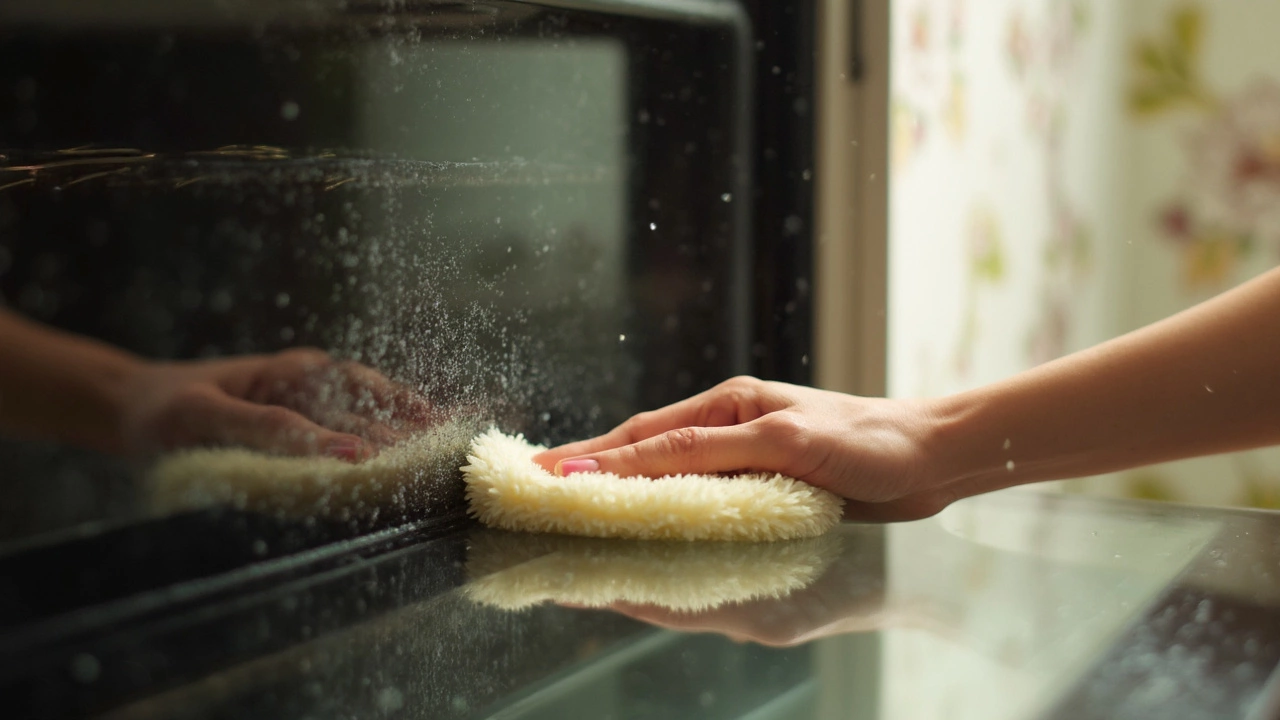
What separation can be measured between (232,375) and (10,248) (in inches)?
3.8

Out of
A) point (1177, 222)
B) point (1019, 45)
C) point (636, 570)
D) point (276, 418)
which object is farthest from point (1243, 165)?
point (276, 418)

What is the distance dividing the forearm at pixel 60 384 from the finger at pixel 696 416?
26 centimetres

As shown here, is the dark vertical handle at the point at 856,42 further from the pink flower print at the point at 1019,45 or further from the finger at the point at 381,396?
the finger at the point at 381,396

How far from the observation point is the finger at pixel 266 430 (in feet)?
1.39

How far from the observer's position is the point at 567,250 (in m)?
0.64

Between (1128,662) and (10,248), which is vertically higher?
(10,248)

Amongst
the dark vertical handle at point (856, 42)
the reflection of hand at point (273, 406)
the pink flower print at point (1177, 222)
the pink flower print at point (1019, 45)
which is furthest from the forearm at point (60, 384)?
the pink flower print at point (1177, 222)

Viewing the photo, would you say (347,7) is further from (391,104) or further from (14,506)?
(14,506)

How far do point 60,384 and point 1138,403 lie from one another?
51cm

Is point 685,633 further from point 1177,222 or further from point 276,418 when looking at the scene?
point 1177,222

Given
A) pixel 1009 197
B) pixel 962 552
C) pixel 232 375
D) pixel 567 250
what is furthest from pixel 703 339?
pixel 1009 197

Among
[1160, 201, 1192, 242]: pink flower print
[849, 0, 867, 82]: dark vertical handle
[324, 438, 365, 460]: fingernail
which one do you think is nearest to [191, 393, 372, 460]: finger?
[324, 438, 365, 460]: fingernail

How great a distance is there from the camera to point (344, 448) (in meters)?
0.49

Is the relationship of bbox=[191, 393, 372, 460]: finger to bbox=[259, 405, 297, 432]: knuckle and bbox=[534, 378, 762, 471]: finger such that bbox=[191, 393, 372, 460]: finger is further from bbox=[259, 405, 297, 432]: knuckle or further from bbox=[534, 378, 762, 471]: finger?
bbox=[534, 378, 762, 471]: finger
